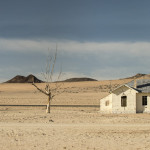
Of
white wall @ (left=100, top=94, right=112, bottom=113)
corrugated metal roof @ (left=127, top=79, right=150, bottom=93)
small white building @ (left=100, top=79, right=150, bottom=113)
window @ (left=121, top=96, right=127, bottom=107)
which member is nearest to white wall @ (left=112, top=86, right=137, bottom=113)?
small white building @ (left=100, top=79, right=150, bottom=113)

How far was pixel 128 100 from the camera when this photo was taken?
3372cm

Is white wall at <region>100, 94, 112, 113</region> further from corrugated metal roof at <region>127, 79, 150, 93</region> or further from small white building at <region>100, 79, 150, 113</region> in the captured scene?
corrugated metal roof at <region>127, 79, 150, 93</region>

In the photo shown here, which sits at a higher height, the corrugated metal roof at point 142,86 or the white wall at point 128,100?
the corrugated metal roof at point 142,86

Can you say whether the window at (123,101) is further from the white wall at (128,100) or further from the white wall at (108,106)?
the white wall at (108,106)

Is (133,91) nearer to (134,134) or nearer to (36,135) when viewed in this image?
(134,134)

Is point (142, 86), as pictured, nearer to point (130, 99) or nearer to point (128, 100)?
point (130, 99)

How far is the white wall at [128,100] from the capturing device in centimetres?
3353

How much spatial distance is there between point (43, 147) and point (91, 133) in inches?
174

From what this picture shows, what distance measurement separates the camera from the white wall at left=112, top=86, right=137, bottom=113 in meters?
33.5

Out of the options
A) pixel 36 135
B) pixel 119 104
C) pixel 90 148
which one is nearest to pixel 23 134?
pixel 36 135

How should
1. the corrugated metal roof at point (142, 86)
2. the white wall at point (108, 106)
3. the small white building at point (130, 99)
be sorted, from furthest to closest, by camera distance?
1. the white wall at point (108, 106)
2. the corrugated metal roof at point (142, 86)
3. the small white building at point (130, 99)

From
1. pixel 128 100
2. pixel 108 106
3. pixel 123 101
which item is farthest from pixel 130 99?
pixel 108 106

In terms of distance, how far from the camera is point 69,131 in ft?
57.2

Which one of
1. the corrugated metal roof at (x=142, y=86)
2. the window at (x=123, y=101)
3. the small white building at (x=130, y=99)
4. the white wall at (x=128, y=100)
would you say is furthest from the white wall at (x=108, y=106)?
the corrugated metal roof at (x=142, y=86)
